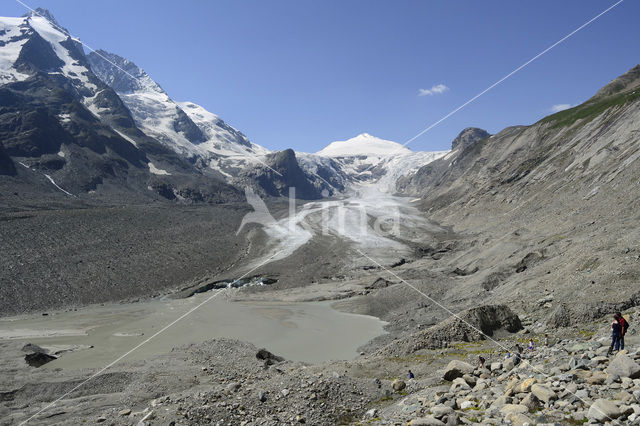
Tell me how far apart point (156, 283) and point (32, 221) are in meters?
30.4

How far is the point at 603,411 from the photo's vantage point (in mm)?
9469

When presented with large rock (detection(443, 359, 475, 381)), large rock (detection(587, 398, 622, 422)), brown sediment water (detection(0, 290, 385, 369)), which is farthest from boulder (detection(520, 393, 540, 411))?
brown sediment water (detection(0, 290, 385, 369))

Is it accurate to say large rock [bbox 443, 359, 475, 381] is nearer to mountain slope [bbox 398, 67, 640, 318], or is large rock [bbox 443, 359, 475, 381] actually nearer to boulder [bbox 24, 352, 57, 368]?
mountain slope [bbox 398, 67, 640, 318]

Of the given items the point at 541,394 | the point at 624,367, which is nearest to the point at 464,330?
the point at 624,367

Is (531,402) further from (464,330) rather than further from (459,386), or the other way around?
(464,330)

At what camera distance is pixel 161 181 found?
17412 cm

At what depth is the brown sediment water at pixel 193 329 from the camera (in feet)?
123

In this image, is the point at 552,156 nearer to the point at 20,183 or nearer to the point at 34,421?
the point at 34,421

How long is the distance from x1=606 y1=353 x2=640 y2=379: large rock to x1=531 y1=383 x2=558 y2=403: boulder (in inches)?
81.2

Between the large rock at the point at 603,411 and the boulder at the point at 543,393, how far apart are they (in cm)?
126

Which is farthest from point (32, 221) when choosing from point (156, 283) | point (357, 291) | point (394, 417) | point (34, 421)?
point (394, 417)

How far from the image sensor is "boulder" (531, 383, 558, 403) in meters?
11.0

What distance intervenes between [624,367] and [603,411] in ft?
9.17
